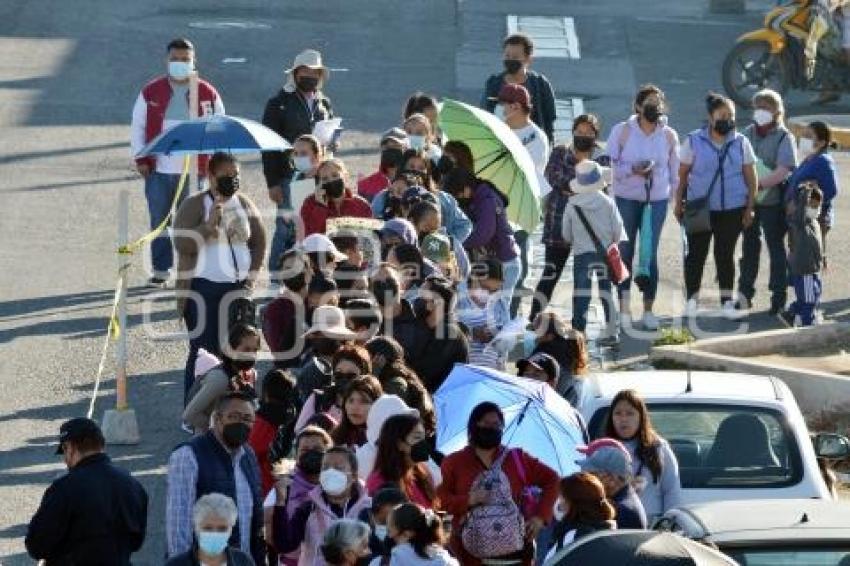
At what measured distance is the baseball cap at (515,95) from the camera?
21109 mm

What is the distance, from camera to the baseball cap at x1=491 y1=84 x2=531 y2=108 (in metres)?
21.1

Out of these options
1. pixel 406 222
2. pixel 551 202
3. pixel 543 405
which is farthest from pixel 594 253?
pixel 543 405

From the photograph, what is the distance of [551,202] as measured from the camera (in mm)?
20438

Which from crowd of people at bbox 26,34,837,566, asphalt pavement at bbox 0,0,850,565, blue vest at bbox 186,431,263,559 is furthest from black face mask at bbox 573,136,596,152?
blue vest at bbox 186,431,263,559

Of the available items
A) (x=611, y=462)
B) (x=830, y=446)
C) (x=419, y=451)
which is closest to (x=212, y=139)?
(x=419, y=451)

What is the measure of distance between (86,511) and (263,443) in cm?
178

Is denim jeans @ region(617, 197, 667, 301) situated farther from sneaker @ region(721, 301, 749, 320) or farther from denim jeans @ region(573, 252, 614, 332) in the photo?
denim jeans @ region(573, 252, 614, 332)

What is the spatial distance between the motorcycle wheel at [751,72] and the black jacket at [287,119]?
9.19m

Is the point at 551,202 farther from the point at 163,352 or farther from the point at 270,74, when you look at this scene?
the point at 270,74

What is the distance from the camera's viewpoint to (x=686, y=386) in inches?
597

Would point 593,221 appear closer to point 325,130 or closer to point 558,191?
point 558,191

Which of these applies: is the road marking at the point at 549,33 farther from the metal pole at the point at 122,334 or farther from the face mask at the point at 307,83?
the metal pole at the point at 122,334

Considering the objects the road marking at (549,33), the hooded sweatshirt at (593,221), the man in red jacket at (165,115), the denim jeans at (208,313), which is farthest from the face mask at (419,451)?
the road marking at (549,33)

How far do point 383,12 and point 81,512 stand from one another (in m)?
23.2
